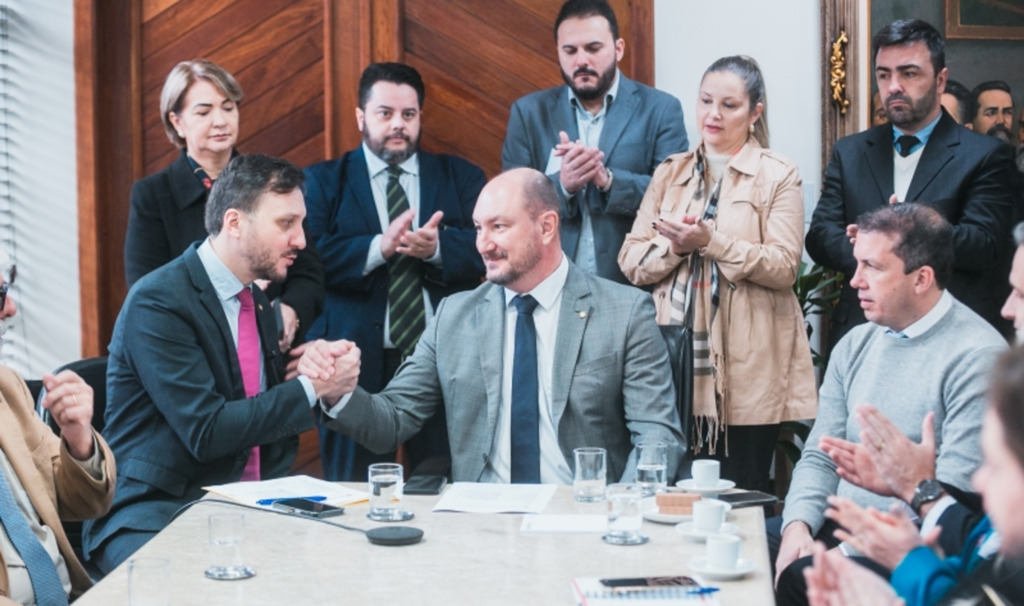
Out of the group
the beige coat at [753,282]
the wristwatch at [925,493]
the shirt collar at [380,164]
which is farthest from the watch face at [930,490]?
the shirt collar at [380,164]

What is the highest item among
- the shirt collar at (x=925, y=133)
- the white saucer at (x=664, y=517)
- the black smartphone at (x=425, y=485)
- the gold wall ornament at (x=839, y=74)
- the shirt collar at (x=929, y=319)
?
the gold wall ornament at (x=839, y=74)

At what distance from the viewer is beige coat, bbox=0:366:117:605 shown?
2.70 m

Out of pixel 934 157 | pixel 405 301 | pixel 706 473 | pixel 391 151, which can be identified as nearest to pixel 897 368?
pixel 706 473

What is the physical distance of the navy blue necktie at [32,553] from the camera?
2521mm

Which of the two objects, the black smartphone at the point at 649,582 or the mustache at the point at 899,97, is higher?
the mustache at the point at 899,97

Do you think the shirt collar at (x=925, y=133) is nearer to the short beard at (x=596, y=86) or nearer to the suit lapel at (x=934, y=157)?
the suit lapel at (x=934, y=157)

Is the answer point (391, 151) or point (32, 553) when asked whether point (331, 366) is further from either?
point (391, 151)

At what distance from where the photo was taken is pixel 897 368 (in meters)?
3.08

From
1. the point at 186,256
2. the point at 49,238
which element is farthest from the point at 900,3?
the point at 49,238

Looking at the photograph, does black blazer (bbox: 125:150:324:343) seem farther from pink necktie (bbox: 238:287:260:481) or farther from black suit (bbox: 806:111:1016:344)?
black suit (bbox: 806:111:1016:344)

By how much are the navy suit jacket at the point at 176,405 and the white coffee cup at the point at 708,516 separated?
1147 mm

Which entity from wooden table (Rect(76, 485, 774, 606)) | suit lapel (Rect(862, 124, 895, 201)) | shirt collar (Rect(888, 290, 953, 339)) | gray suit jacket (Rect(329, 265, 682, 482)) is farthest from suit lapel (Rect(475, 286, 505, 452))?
suit lapel (Rect(862, 124, 895, 201))

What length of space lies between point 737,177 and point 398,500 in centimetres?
194

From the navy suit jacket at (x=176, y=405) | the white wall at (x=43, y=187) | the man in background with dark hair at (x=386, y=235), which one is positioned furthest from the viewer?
the white wall at (x=43, y=187)
